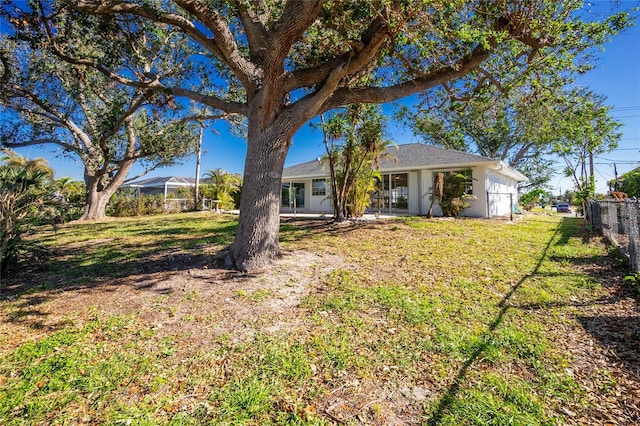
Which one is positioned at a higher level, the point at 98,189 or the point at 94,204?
the point at 98,189

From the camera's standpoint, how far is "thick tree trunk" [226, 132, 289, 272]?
15.8ft

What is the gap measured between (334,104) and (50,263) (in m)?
6.77

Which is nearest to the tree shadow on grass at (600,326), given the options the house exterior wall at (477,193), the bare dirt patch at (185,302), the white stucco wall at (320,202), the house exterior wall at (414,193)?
the bare dirt patch at (185,302)

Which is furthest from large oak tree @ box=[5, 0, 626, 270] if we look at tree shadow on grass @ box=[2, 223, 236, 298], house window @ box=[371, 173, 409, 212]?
house window @ box=[371, 173, 409, 212]

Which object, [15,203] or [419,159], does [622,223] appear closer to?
[419,159]

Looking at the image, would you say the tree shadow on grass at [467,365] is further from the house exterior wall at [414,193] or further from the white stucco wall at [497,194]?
the house exterior wall at [414,193]

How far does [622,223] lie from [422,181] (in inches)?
A: 359

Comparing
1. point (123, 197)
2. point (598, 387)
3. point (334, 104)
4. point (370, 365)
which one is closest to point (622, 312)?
point (598, 387)

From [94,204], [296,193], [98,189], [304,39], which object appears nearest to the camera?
[304,39]

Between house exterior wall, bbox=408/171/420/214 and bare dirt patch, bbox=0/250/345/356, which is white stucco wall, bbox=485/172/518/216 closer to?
house exterior wall, bbox=408/171/420/214

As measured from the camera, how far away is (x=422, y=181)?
608 inches

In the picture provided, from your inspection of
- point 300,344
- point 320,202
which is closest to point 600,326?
point 300,344

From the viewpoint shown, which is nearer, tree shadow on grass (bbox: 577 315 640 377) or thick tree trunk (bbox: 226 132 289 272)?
tree shadow on grass (bbox: 577 315 640 377)

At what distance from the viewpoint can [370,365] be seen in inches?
98.1
